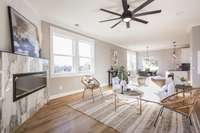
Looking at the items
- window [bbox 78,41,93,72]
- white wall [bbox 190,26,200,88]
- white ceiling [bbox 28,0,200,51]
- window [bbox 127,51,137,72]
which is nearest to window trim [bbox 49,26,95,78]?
window [bbox 78,41,93,72]

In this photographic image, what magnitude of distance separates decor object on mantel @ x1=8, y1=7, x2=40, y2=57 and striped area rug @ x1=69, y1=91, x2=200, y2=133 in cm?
186

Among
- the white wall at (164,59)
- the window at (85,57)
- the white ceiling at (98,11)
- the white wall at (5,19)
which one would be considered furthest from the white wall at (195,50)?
the white wall at (164,59)

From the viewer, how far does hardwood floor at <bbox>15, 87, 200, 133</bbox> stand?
2.24 meters

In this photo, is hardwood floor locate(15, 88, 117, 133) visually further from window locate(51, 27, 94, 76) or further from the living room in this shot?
window locate(51, 27, 94, 76)

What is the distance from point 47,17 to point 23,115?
9.39 ft

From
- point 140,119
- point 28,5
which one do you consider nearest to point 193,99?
point 140,119

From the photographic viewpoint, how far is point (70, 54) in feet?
16.6

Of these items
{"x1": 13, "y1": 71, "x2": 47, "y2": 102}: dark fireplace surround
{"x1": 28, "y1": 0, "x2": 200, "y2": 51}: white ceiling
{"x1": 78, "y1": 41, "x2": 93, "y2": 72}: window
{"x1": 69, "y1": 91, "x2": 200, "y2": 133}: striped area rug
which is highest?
{"x1": 28, "y1": 0, "x2": 200, "y2": 51}: white ceiling

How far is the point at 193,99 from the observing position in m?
2.17

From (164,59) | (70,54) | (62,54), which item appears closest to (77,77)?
(70,54)

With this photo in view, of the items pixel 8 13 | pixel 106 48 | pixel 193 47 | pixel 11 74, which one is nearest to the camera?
pixel 11 74

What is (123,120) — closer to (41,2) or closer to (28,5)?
(41,2)

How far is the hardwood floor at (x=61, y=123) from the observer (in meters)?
2.24

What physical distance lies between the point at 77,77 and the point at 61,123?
2851 millimetres
